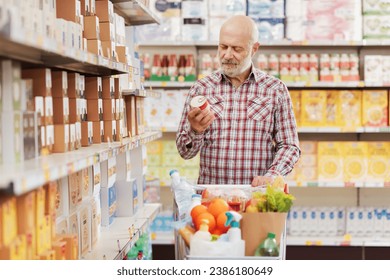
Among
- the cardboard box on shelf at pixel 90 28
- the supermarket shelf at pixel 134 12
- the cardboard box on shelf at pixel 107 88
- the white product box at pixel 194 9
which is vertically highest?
the white product box at pixel 194 9

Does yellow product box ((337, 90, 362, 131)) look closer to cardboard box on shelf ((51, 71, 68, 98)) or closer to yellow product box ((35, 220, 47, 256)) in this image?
cardboard box on shelf ((51, 71, 68, 98))

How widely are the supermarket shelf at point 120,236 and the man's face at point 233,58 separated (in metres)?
0.99

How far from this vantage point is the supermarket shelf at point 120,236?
133 inches

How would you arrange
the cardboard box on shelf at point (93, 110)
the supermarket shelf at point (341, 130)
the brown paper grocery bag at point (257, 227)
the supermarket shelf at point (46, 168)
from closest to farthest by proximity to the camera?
the supermarket shelf at point (46, 168) → the brown paper grocery bag at point (257, 227) → the cardboard box on shelf at point (93, 110) → the supermarket shelf at point (341, 130)

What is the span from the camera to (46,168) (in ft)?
7.22

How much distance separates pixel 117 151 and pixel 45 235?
0.84 meters

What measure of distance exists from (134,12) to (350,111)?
2098 mm

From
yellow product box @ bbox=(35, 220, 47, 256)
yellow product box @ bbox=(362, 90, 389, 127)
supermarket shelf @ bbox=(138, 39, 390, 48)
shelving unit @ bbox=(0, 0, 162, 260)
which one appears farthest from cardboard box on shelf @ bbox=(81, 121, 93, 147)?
yellow product box @ bbox=(362, 90, 389, 127)

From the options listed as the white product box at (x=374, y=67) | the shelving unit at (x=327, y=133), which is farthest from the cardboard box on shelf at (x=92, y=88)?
the white product box at (x=374, y=67)

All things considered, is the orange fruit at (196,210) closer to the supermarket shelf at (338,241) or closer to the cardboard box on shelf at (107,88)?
the cardboard box on shelf at (107,88)

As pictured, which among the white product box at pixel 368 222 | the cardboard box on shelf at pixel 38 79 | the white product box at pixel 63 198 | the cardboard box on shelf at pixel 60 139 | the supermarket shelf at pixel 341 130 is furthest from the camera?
the white product box at pixel 368 222

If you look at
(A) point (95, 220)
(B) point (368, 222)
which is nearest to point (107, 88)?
(A) point (95, 220)

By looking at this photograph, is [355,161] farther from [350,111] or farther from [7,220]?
[7,220]

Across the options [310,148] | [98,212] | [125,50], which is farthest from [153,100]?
[98,212]
